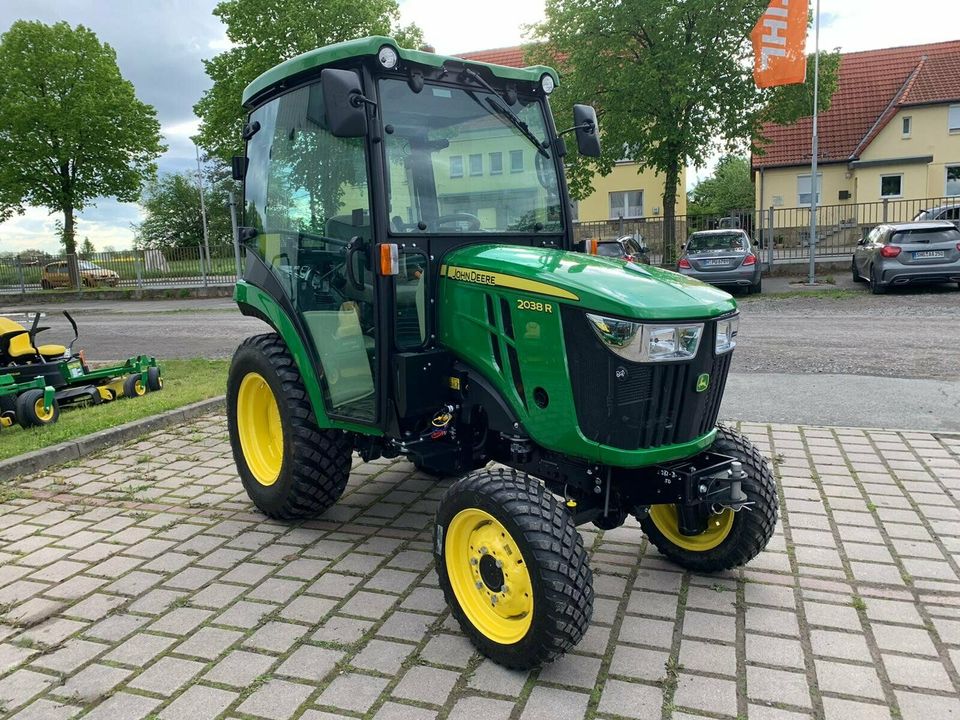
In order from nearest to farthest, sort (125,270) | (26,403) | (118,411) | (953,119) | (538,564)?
(538,564)
(26,403)
(118,411)
(125,270)
(953,119)

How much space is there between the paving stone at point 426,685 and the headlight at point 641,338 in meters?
1.43

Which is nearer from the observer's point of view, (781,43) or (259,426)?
(259,426)

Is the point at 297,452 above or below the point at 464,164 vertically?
below

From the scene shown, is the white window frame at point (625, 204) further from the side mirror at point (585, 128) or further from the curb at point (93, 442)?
the side mirror at point (585, 128)

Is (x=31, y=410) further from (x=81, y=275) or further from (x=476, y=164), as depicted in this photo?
(x=81, y=275)

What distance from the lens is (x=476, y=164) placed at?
385 cm

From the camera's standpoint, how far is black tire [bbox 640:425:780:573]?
3.48 metres

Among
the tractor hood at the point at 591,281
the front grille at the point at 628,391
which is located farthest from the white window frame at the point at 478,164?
the front grille at the point at 628,391

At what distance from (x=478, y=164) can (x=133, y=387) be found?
579 cm

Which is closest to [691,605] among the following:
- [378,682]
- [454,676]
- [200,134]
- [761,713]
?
[761,713]

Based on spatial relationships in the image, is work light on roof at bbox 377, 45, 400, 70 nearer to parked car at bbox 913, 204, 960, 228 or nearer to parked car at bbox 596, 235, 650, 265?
parked car at bbox 596, 235, 650, 265

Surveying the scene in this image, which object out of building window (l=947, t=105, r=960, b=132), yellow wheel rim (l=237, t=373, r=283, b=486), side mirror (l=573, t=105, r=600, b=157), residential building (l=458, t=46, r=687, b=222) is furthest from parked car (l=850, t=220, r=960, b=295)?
building window (l=947, t=105, r=960, b=132)

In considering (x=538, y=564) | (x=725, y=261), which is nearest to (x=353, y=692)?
(x=538, y=564)

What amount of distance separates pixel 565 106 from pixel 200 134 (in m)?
12.5
